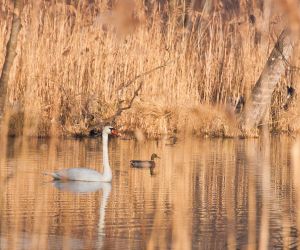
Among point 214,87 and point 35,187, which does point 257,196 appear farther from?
point 214,87

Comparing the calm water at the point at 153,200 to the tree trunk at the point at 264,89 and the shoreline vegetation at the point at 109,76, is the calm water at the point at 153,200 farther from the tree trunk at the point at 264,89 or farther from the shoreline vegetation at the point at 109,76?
the tree trunk at the point at 264,89

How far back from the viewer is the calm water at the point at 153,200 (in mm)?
6957

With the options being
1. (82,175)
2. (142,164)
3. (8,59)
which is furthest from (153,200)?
(8,59)

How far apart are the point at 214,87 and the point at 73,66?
113 inches

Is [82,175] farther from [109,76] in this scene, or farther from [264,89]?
[264,89]

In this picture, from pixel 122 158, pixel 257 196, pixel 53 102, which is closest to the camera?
pixel 257 196

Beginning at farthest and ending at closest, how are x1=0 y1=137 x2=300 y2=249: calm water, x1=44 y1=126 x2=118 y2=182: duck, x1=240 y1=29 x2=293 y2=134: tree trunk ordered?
1. x1=240 y1=29 x2=293 y2=134: tree trunk
2. x1=44 y1=126 x2=118 y2=182: duck
3. x1=0 y1=137 x2=300 y2=249: calm water

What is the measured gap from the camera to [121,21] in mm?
3139

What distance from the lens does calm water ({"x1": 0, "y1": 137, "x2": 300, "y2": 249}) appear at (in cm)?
696

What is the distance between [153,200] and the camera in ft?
30.9

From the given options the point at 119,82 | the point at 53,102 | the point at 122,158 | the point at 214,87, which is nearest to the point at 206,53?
the point at 214,87

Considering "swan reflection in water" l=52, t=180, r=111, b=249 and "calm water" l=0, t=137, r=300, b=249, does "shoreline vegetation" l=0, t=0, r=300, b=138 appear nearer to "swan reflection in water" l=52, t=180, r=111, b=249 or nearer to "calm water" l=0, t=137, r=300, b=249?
"calm water" l=0, t=137, r=300, b=249

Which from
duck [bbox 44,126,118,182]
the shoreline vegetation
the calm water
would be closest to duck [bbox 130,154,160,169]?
the calm water

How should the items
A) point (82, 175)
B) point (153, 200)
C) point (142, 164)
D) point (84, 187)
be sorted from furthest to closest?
point (142, 164)
point (82, 175)
point (84, 187)
point (153, 200)
